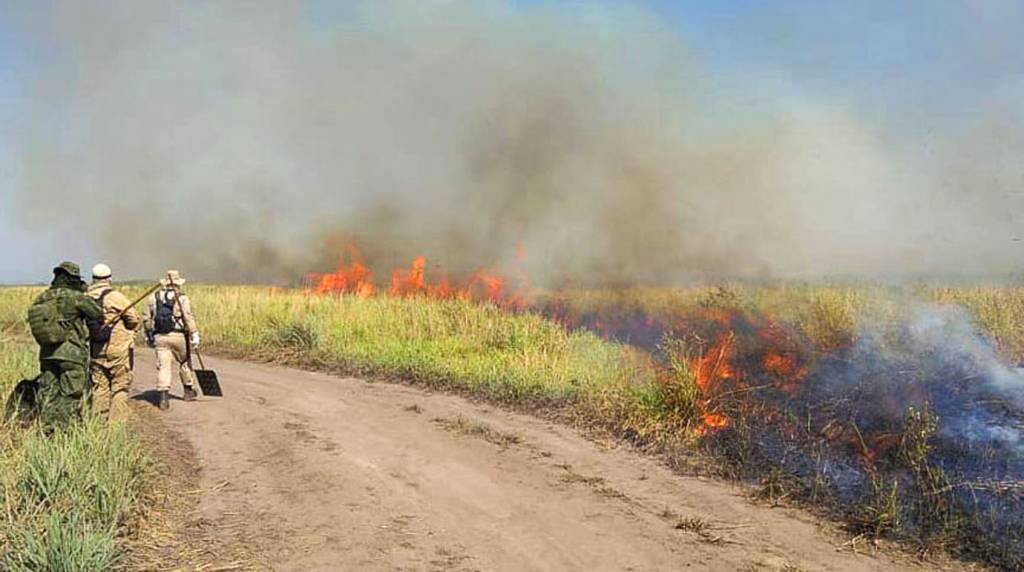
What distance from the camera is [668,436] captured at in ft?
25.6

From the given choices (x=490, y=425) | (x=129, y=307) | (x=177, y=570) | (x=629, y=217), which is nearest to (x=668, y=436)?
(x=490, y=425)

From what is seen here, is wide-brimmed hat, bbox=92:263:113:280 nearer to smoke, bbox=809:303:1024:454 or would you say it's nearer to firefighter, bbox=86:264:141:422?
firefighter, bbox=86:264:141:422

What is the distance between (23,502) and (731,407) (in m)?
6.84

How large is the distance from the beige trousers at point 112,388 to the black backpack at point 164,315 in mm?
2002

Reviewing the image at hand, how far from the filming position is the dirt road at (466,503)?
498 centimetres

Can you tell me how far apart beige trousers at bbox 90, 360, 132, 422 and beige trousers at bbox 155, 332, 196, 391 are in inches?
55.4

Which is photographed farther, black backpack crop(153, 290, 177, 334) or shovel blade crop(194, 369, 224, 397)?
shovel blade crop(194, 369, 224, 397)

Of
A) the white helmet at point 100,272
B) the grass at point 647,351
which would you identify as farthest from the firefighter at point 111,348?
the grass at point 647,351

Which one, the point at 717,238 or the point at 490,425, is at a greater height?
the point at 717,238

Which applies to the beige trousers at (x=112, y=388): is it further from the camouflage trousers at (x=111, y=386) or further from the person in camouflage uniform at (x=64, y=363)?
the person in camouflage uniform at (x=64, y=363)

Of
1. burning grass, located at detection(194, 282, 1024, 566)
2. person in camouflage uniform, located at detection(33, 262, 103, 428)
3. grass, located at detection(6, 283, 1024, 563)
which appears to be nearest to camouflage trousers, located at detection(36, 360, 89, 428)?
person in camouflage uniform, located at detection(33, 262, 103, 428)

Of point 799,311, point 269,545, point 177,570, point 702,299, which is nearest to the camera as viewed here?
point 177,570

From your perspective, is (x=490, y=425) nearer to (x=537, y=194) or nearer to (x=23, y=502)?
(x=23, y=502)

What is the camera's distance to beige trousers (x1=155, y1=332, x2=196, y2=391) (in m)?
10.2
